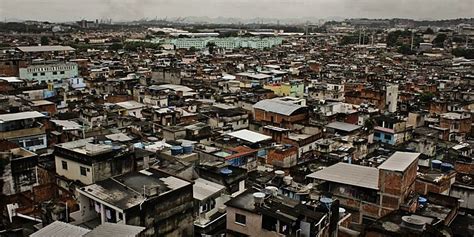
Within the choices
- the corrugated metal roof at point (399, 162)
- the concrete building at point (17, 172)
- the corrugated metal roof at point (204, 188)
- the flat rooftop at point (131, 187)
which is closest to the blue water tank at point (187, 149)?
the corrugated metal roof at point (204, 188)

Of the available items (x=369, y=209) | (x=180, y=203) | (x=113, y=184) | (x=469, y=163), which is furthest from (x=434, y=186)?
(x=113, y=184)

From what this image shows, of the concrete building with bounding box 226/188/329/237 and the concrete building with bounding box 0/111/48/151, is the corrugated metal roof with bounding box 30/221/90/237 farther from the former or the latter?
the concrete building with bounding box 0/111/48/151

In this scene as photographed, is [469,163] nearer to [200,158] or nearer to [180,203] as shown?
[200,158]

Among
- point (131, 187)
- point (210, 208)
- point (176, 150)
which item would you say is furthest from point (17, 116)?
point (210, 208)

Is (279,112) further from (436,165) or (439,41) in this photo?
(439,41)

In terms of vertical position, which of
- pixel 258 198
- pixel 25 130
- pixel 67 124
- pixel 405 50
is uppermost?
pixel 405 50

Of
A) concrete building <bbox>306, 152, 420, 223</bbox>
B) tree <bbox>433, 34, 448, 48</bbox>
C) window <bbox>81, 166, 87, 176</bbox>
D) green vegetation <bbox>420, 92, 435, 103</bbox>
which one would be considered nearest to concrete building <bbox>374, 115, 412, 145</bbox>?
concrete building <bbox>306, 152, 420, 223</bbox>
